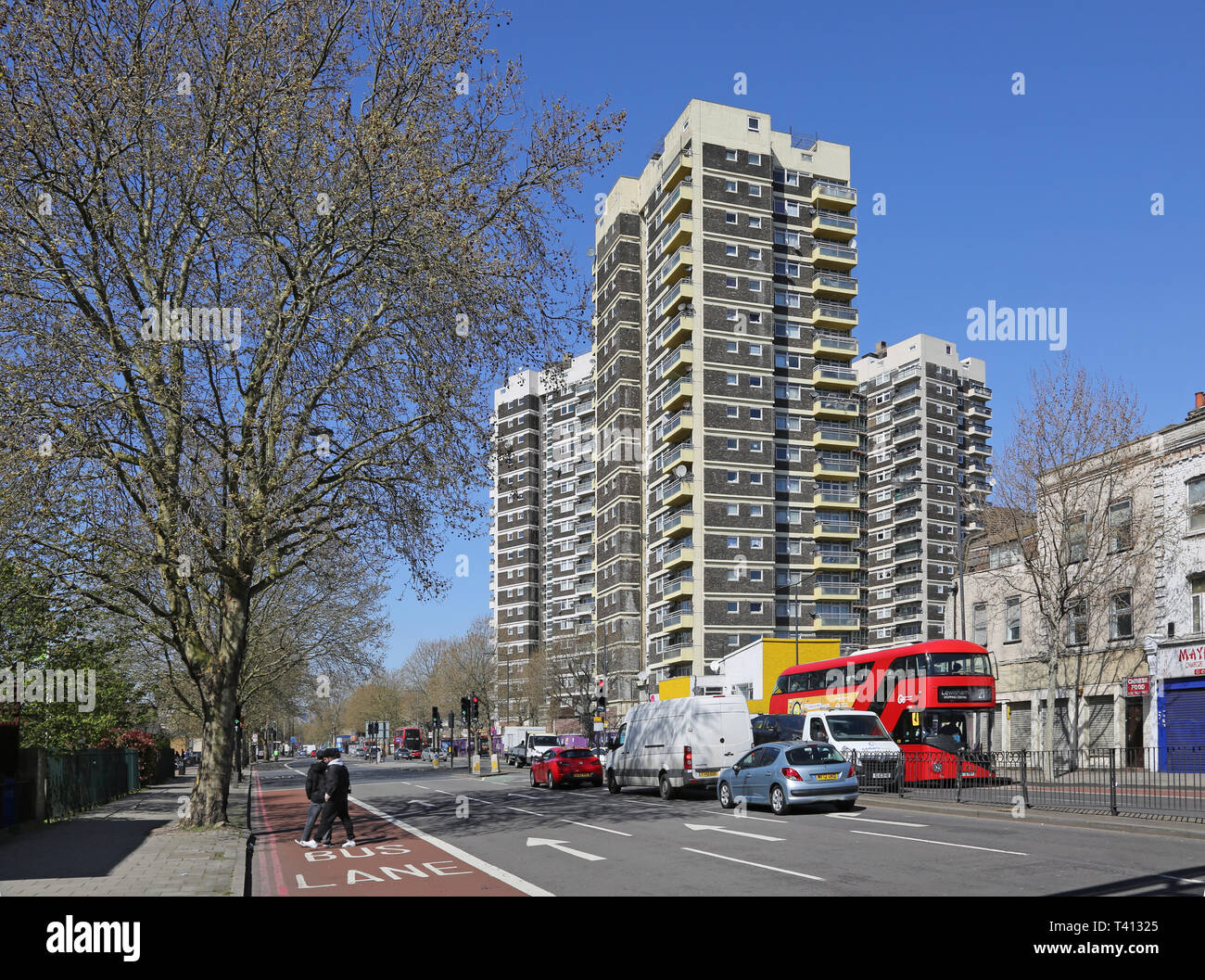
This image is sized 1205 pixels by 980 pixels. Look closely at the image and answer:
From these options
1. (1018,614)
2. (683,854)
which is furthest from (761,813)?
(1018,614)

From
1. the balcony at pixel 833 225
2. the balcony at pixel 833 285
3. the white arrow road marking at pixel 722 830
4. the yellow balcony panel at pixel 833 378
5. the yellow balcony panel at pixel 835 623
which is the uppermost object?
the balcony at pixel 833 225

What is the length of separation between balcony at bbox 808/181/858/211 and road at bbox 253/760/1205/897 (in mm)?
67931

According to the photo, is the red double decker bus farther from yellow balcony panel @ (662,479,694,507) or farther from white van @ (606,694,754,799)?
yellow balcony panel @ (662,479,694,507)

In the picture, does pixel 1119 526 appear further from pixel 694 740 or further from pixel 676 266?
pixel 676 266

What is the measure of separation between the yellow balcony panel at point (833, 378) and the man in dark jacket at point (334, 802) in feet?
226

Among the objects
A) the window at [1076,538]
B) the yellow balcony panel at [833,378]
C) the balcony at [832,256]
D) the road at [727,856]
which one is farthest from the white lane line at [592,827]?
the balcony at [832,256]

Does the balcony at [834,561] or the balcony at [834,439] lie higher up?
the balcony at [834,439]

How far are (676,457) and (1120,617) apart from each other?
144 feet

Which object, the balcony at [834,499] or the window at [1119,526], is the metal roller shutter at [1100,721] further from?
the balcony at [834,499]

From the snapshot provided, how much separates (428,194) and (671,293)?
65193 mm

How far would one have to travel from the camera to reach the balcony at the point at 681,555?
252 feet

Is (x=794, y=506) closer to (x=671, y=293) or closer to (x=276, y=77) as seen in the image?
(x=671, y=293)

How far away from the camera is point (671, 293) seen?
3258 inches
